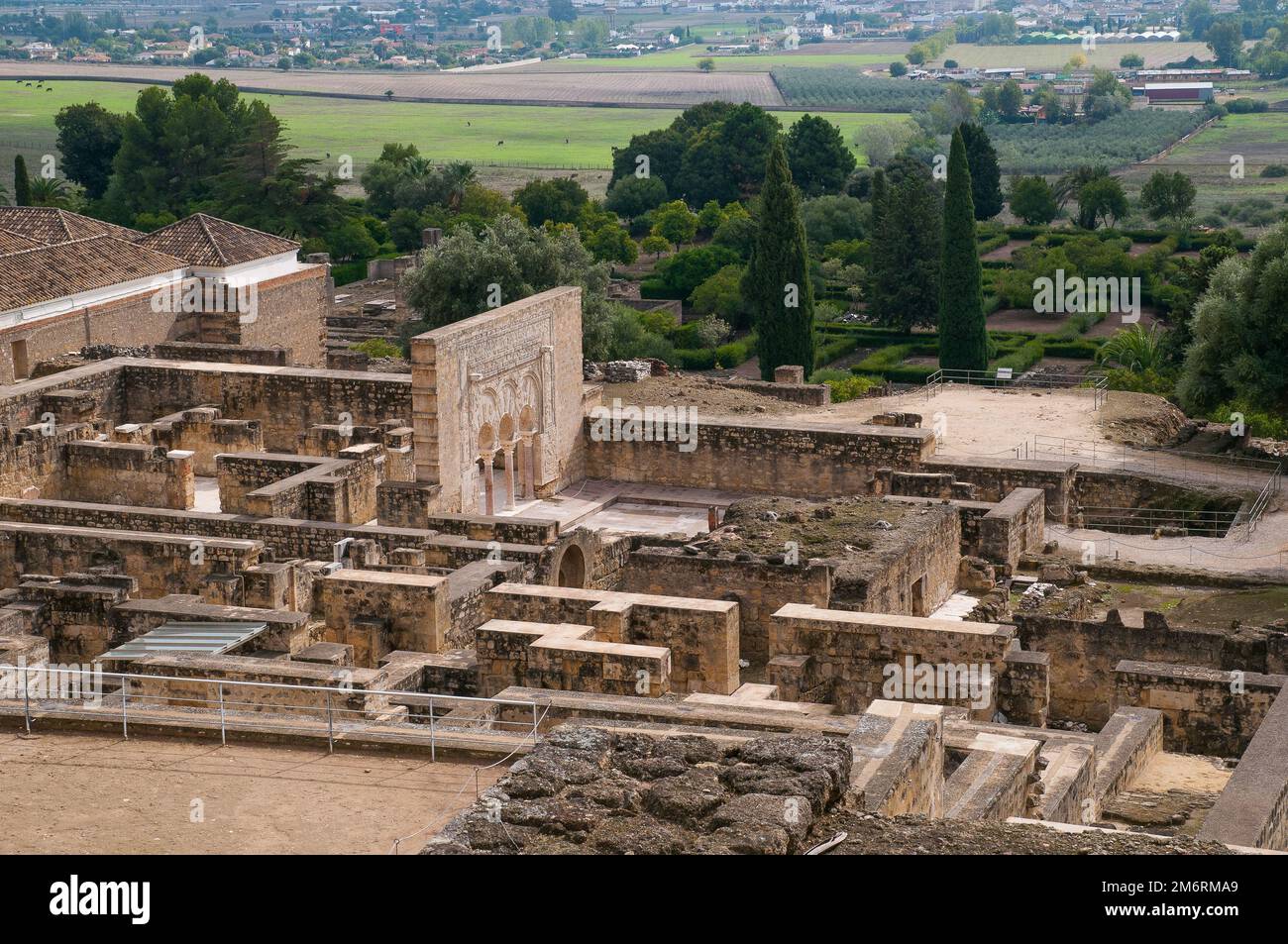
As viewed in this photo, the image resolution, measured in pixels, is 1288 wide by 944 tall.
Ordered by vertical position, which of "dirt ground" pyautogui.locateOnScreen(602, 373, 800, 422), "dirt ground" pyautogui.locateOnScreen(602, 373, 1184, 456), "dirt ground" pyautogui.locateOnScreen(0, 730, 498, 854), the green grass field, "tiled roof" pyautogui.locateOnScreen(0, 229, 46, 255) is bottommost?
"dirt ground" pyautogui.locateOnScreen(602, 373, 1184, 456)

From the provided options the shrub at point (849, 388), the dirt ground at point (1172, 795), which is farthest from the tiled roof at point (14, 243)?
the dirt ground at point (1172, 795)

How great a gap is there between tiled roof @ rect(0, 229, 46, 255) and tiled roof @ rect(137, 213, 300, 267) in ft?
12.2

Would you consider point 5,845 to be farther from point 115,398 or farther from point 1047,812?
point 115,398

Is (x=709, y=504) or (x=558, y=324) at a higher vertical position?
(x=558, y=324)

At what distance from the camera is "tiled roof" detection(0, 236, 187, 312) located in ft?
122

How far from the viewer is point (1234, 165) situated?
3354 inches

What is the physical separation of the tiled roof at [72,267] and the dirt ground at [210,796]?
23.5 m

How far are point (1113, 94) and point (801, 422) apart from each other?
13804 cm

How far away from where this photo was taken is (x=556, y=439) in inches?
1260

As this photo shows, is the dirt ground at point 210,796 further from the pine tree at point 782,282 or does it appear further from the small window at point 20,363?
the pine tree at point 782,282

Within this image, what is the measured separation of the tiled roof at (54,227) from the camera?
42.8 m

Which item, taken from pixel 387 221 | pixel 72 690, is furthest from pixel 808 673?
pixel 387 221

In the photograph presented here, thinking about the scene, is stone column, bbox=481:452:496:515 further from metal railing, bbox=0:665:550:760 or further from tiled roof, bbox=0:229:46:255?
tiled roof, bbox=0:229:46:255

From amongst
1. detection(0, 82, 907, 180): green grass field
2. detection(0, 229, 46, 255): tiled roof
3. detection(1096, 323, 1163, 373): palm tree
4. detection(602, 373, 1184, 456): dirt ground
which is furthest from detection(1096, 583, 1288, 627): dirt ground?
detection(0, 82, 907, 180): green grass field
